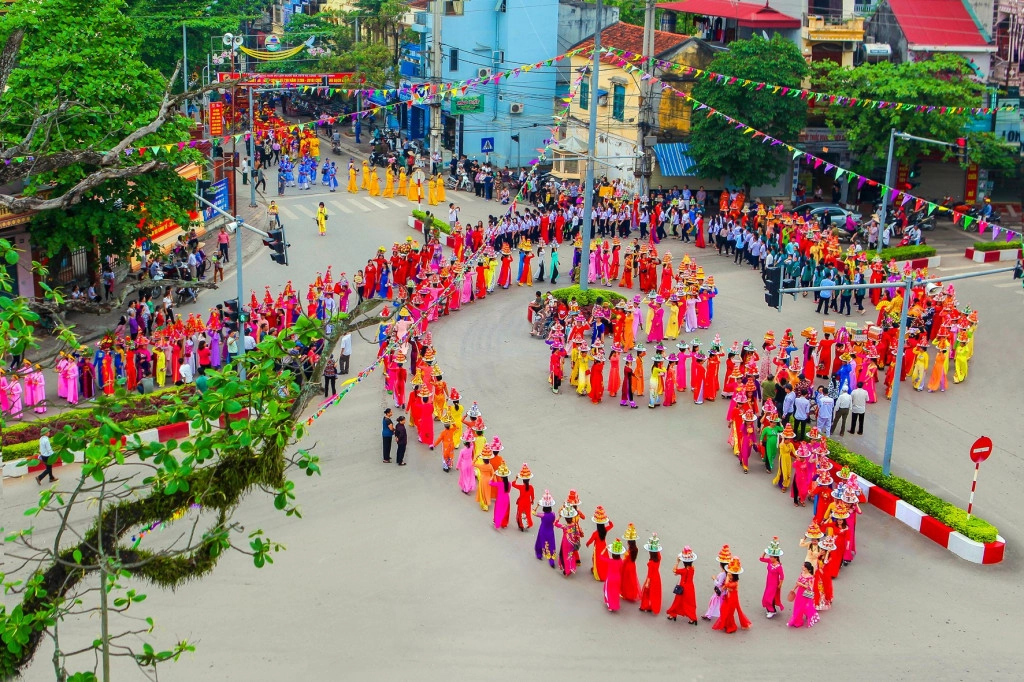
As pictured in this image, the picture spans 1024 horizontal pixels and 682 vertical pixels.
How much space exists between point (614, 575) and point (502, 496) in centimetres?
249

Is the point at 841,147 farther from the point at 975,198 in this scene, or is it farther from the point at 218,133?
the point at 218,133

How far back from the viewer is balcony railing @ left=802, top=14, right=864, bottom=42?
129 feet

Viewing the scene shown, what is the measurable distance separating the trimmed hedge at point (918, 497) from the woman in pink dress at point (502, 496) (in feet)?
17.5

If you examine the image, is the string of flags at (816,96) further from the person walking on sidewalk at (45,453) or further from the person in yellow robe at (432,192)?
the person walking on sidewalk at (45,453)

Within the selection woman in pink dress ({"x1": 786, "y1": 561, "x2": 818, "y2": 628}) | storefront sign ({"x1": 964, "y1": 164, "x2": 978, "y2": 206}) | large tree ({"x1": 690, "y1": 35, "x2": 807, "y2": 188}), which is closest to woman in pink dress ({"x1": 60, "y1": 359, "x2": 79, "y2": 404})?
woman in pink dress ({"x1": 786, "y1": 561, "x2": 818, "y2": 628})

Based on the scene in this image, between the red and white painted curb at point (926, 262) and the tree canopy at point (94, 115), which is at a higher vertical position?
the tree canopy at point (94, 115)

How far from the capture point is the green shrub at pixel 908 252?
31.8 metres

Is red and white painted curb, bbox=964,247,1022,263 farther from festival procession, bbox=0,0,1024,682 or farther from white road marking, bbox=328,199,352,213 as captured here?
white road marking, bbox=328,199,352,213

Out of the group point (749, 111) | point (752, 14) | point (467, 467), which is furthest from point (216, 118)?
point (467, 467)

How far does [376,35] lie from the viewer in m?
54.1

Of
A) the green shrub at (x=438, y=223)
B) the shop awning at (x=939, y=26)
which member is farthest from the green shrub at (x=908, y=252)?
the green shrub at (x=438, y=223)

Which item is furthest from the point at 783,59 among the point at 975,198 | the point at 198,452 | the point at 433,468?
the point at 198,452

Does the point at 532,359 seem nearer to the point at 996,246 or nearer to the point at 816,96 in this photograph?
the point at 816,96

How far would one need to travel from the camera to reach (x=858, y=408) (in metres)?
20.0
